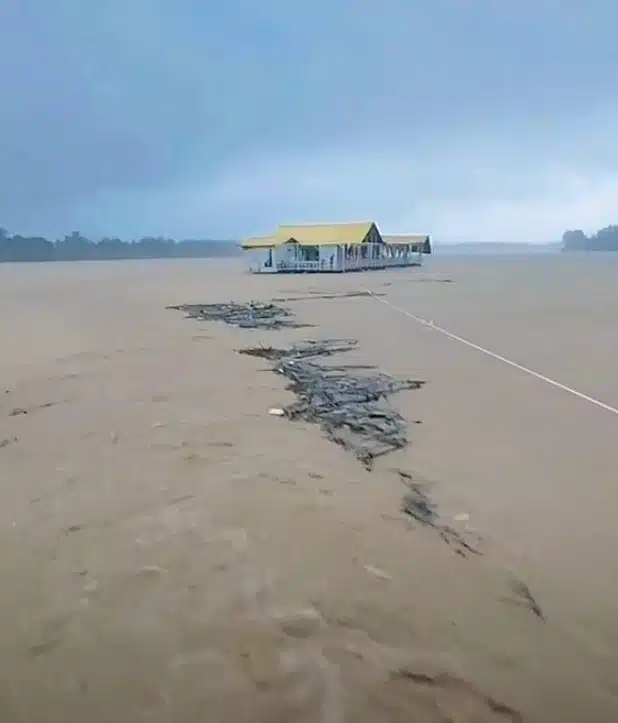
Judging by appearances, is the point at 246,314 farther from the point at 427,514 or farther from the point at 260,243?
the point at 260,243

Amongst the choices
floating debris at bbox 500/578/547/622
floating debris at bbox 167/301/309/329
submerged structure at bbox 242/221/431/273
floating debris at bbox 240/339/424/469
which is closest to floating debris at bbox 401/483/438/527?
floating debris at bbox 240/339/424/469

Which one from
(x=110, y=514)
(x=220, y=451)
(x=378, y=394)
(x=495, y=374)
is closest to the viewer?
(x=110, y=514)

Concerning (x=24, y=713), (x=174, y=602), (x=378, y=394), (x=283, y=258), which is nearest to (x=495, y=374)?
(x=378, y=394)

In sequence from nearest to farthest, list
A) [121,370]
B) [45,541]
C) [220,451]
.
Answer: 1. [45,541]
2. [220,451]
3. [121,370]

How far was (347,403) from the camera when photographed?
6.29 meters

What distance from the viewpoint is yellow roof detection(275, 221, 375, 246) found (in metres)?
40.6

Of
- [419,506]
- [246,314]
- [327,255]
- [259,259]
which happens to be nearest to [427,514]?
[419,506]

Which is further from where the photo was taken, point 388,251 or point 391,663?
point 388,251

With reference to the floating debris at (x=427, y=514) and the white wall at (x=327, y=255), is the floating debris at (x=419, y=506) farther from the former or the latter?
the white wall at (x=327, y=255)

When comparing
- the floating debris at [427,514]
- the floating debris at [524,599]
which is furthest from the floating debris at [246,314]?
the floating debris at [524,599]

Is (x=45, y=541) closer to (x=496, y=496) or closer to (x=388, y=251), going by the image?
(x=496, y=496)

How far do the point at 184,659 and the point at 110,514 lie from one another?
1468mm

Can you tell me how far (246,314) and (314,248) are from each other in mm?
26015

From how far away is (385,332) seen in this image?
1200cm
